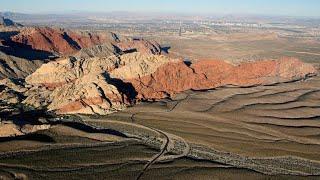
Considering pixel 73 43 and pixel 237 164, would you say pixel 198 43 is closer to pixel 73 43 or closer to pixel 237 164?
pixel 73 43

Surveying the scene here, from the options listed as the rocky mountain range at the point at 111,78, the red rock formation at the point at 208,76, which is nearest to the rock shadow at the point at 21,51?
the rocky mountain range at the point at 111,78

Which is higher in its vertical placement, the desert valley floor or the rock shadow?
the rock shadow

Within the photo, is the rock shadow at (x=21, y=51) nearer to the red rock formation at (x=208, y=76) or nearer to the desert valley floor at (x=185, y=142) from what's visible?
the red rock formation at (x=208, y=76)

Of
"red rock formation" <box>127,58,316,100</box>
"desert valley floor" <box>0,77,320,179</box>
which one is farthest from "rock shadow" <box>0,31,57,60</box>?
"desert valley floor" <box>0,77,320,179</box>

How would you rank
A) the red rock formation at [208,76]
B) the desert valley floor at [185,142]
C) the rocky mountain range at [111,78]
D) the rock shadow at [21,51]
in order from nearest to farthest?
the desert valley floor at [185,142] < the rocky mountain range at [111,78] < the red rock formation at [208,76] < the rock shadow at [21,51]

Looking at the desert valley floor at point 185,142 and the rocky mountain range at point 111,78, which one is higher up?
the rocky mountain range at point 111,78

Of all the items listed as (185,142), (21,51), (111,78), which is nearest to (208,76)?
(111,78)

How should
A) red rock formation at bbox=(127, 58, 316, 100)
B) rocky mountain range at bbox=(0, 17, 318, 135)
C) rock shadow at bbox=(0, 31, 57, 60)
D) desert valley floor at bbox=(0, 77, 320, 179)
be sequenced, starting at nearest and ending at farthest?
desert valley floor at bbox=(0, 77, 320, 179) → rocky mountain range at bbox=(0, 17, 318, 135) → red rock formation at bbox=(127, 58, 316, 100) → rock shadow at bbox=(0, 31, 57, 60)

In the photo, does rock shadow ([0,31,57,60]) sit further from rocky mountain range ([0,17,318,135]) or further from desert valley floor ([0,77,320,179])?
desert valley floor ([0,77,320,179])
